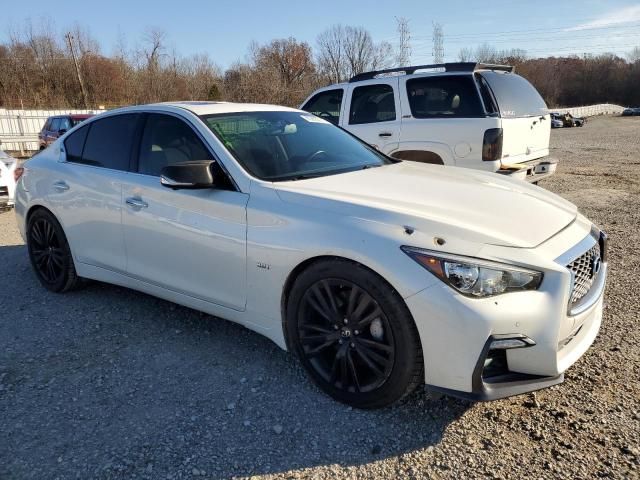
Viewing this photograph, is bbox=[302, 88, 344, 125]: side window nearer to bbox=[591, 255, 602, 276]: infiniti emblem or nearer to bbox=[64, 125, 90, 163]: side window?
bbox=[64, 125, 90, 163]: side window

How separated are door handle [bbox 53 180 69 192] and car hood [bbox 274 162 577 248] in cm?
224

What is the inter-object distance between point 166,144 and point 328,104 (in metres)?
4.66

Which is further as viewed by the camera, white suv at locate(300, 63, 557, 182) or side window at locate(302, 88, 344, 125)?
side window at locate(302, 88, 344, 125)

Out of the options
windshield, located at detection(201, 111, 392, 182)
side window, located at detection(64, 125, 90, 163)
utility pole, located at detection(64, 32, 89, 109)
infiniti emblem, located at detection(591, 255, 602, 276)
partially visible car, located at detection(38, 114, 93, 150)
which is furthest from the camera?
utility pole, located at detection(64, 32, 89, 109)

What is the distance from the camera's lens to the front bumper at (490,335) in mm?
2309

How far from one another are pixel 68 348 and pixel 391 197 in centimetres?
252

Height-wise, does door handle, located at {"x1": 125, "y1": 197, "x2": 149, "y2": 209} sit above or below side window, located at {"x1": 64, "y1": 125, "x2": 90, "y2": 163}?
below

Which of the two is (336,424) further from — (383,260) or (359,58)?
(359,58)

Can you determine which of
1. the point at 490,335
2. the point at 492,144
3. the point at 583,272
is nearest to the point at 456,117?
the point at 492,144

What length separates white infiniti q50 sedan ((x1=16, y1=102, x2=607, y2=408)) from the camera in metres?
2.37

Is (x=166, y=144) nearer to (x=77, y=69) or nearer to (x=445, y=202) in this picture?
(x=445, y=202)

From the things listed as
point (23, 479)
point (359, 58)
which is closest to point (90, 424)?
point (23, 479)

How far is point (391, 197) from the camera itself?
2914mm

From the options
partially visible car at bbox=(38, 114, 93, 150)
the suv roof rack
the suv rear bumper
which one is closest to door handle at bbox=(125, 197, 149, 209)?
the suv rear bumper
